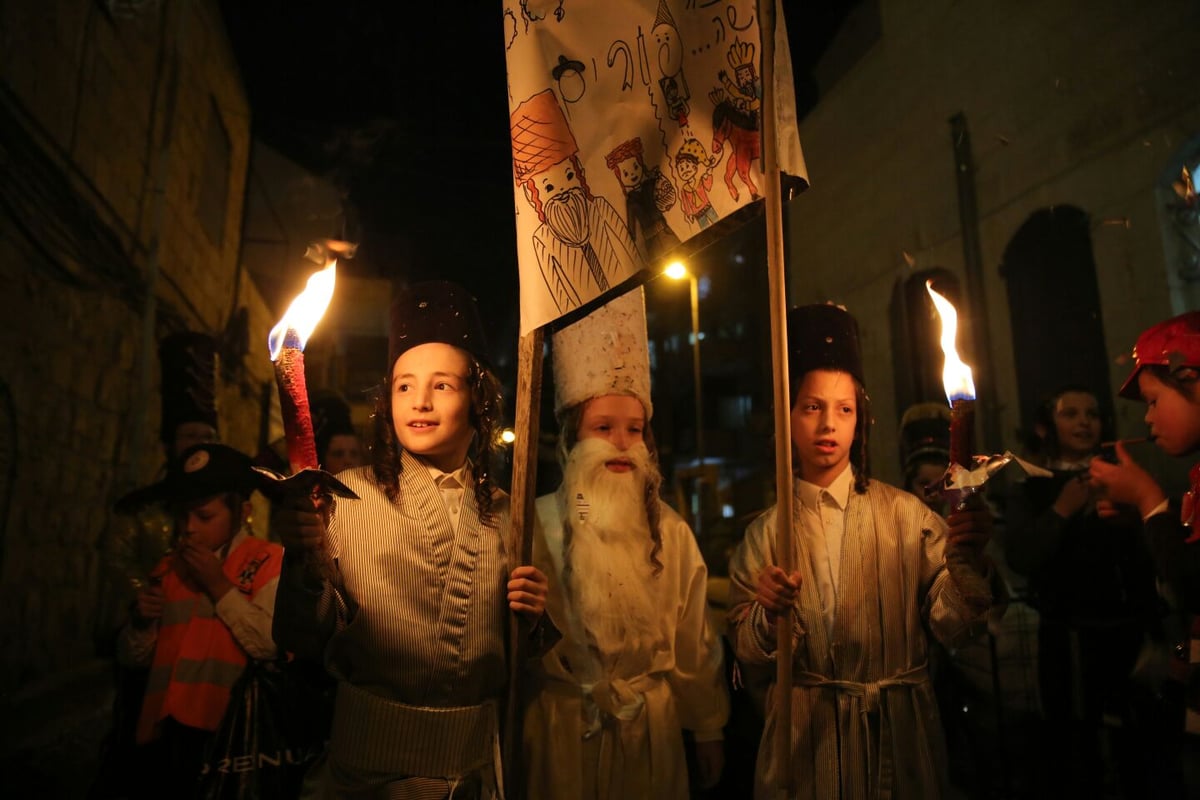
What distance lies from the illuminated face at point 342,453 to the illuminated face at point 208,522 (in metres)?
1.11

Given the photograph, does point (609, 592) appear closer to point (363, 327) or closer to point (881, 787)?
point (881, 787)

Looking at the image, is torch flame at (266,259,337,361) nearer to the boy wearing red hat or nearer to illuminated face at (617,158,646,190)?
illuminated face at (617,158,646,190)

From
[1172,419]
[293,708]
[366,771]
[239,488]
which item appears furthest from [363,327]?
[1172,419]

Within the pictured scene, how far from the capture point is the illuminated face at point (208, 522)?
3271 millimetres

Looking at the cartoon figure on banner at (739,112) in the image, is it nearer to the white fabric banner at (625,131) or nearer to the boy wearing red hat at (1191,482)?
Result: the white fabric banner at (625,131)

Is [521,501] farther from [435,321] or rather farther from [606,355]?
[606,355]

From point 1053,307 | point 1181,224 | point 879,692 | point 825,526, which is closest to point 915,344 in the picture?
point 1053,307

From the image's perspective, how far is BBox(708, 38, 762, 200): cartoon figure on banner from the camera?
7.84 feet

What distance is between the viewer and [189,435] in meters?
4.19

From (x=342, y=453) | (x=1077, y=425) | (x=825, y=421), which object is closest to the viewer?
(x=825, y=421)

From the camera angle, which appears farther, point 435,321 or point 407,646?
point 435,321

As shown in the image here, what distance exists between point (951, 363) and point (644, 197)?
110 cm

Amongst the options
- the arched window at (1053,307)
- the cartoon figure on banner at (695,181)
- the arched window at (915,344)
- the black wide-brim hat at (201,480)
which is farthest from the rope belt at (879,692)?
the arched window at (915,344)

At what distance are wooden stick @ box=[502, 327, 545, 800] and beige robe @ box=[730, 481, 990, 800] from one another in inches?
36.1
